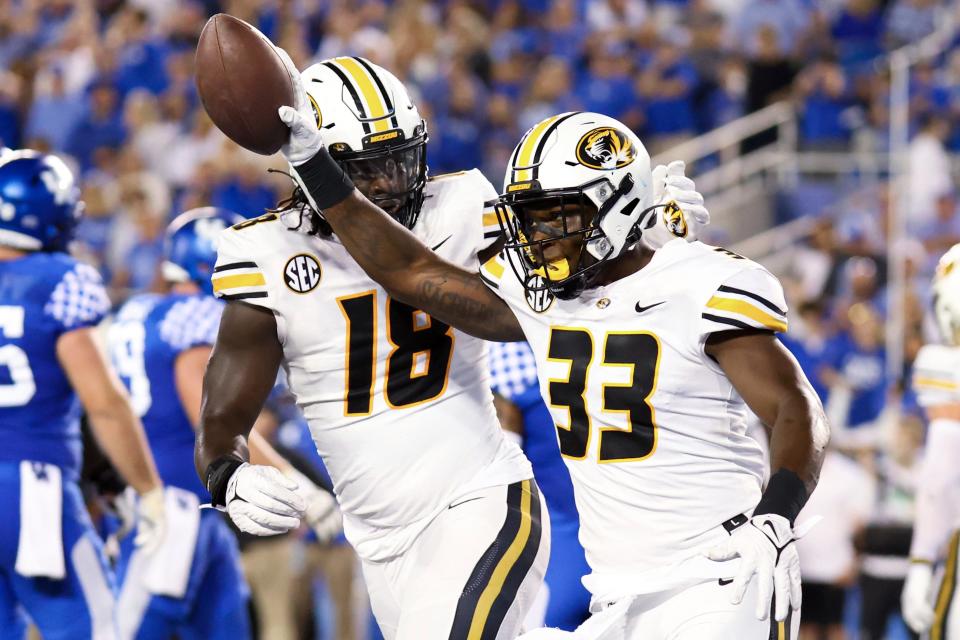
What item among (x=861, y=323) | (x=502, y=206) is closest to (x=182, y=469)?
(x=502, y=206)

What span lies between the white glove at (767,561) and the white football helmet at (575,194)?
79 centimetres

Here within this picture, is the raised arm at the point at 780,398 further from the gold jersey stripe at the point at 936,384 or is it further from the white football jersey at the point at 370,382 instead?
the gold jersey stripe at the point at 936,384

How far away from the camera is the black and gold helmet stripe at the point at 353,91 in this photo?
145 inches

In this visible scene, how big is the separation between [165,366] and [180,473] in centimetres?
44

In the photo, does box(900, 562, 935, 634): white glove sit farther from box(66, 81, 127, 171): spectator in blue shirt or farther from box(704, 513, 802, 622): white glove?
box(66, 81, 127, 171): spectator in blue shirt

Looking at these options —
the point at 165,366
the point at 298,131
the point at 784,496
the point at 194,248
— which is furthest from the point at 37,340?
the point at 784,496

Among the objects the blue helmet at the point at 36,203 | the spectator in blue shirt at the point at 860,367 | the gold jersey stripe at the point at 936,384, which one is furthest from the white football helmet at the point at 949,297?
the spectator in blue shirt at the point at 860,367

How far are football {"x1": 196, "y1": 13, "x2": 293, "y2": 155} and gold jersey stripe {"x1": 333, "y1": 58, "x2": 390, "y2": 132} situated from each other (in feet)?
0.99

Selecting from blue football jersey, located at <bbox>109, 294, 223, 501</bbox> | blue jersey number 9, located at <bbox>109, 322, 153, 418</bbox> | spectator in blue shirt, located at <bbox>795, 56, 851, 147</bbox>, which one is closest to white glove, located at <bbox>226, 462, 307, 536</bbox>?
blue football jersey, located at <bbox>109, 294, 223, 501</bbox>

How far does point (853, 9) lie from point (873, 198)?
2.71 metres

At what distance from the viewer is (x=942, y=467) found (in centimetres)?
474

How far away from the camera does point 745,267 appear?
3.25m

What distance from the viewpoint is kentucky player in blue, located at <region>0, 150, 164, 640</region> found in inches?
183

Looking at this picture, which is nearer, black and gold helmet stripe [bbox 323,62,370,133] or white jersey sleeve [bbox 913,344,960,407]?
black and gold helmet stripe [bbox 323,62,370,133]
